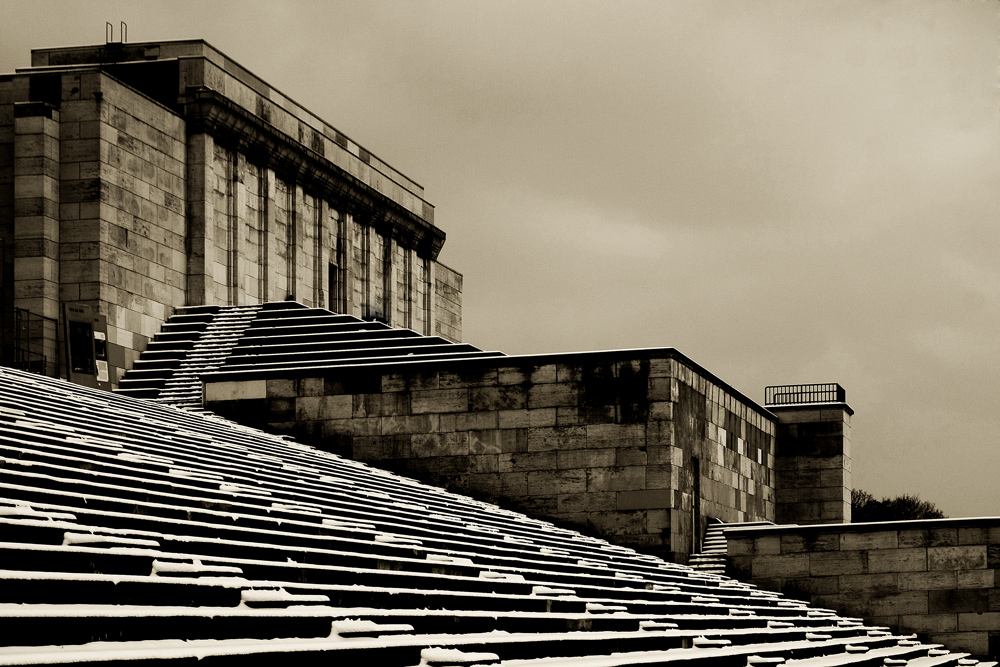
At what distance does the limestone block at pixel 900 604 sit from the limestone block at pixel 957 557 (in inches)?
18.5

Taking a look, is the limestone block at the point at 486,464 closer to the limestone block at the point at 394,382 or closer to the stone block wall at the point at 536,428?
the stone block wall at the point at 536,428

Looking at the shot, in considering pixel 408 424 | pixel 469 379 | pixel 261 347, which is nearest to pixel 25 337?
pixel 261 347

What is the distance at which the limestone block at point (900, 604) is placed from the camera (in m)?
20.5

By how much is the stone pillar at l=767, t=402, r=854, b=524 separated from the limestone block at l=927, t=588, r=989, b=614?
34.6ft

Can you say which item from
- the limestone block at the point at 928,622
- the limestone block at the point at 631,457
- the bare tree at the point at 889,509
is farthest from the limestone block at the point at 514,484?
the bare tree at the point at 889,509

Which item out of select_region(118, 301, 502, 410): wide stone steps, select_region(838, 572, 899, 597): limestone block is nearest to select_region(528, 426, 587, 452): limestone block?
select_region(118, 301, 502, 410): wide stone steps

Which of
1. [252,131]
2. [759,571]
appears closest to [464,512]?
[759,571]

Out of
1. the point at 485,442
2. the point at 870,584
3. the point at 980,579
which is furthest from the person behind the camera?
the point at 485,442

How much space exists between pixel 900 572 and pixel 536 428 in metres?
5.74

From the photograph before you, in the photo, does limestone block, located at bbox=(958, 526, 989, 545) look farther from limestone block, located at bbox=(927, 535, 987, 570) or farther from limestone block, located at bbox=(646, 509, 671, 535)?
limestone block, located at bbox=(646, 509, 671, 535)

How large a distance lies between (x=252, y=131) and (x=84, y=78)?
6277 mm

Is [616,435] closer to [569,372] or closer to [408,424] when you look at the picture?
[569,372]

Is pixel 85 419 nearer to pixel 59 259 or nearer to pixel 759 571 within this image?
pixel 759 571

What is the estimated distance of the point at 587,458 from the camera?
849 inches
